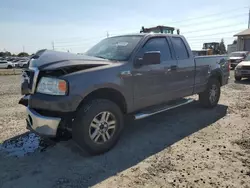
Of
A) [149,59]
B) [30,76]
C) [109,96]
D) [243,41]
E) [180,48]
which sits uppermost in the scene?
[243,41]

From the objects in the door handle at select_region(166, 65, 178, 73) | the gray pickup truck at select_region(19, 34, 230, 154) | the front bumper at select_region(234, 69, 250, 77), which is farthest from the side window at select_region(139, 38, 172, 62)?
the front bumper at select_region(234, 69, 250, 77)

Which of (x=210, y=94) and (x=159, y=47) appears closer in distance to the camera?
(x=159, y=47)

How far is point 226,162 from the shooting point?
3.38 meters

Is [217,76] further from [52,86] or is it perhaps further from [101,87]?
[52,86]

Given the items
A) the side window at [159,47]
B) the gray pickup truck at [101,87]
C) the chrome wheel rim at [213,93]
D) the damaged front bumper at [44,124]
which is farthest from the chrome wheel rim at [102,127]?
the chrome wheel rim at [213,93]

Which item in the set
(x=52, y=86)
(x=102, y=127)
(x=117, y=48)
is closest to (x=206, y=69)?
(x=117, y=48)

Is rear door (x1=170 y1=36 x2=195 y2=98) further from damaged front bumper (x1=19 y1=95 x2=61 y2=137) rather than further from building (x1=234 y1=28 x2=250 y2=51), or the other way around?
building (x1=234 y1=28 x2=250 y2=51)

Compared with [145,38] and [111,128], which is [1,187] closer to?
[111,128]

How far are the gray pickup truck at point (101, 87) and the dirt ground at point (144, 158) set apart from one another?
44cm

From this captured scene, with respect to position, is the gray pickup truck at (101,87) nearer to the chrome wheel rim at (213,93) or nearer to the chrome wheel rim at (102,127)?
the chrome wheel rim at (102,127)

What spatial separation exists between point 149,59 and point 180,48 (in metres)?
1.63

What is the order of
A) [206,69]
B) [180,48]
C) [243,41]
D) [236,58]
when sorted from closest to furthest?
[180,48] < [206,69] < [236,58] < [243,41]

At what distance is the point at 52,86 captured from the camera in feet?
10.8

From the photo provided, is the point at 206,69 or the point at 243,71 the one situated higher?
the point at 206,69
